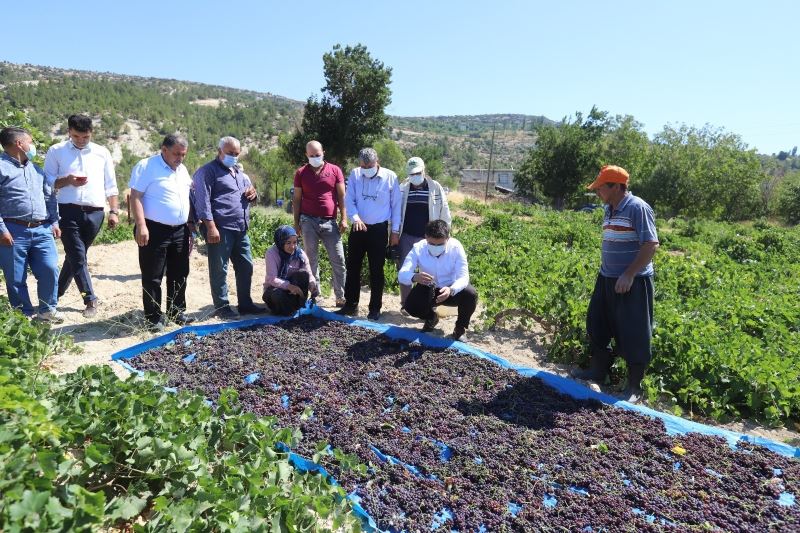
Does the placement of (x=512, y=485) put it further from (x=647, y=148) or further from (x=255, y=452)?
(x=647, y=148)

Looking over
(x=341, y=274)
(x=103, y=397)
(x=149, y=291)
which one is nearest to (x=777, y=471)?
(x=103, y=397)

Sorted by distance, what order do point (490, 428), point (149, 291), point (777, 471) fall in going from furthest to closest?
point (149, 291), point (490, 428), point (777, 471)

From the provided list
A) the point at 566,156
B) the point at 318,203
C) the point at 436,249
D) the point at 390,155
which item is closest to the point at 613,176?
the point at 436,249

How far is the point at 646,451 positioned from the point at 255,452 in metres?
2.34

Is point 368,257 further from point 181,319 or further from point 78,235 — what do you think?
point 78,235

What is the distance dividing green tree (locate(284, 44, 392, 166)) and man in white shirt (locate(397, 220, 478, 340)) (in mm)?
18919

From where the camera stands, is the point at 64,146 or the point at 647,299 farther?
the point at 64,146

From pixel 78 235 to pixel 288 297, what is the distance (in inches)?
88.5

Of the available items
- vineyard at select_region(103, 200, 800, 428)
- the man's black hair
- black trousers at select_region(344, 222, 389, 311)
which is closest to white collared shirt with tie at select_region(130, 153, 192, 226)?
the man's black hair

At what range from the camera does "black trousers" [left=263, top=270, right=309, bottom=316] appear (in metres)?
5.19

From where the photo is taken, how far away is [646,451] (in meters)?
Result: 3.00

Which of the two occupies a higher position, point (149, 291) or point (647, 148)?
point (647, 148)

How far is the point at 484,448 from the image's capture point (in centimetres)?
294

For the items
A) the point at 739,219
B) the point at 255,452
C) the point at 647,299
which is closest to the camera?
the point at 255,452
